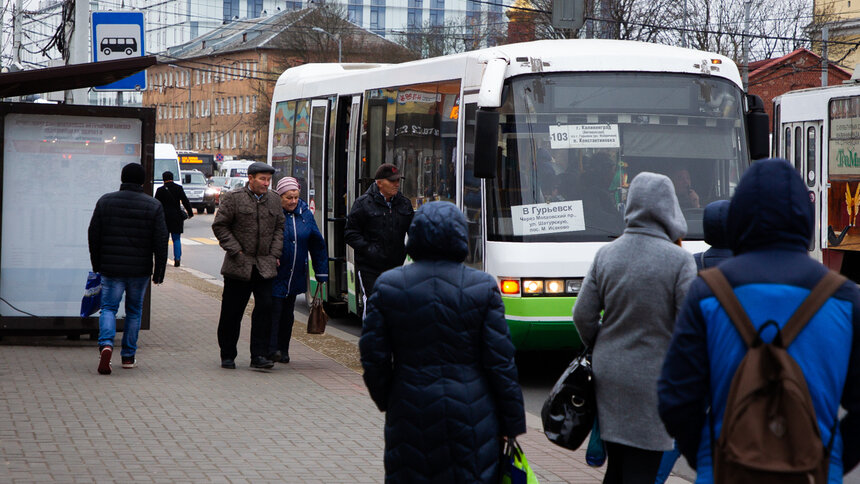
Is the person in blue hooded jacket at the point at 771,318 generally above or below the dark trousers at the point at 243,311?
above

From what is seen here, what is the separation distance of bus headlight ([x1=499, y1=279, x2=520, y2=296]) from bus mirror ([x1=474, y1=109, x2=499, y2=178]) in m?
0.90

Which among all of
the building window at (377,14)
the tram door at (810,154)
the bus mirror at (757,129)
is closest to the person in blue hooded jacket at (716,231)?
the bus mirror at (757,129)

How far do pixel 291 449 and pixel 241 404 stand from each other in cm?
162

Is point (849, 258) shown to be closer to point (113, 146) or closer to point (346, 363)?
point (346, 363)

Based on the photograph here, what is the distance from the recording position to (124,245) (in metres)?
10.0

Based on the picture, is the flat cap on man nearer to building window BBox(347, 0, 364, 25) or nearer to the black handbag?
the black handbag

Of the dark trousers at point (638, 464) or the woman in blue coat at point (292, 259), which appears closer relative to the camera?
the dark trousers at point (638, 464)

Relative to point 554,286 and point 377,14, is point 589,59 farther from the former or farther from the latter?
point 377,14

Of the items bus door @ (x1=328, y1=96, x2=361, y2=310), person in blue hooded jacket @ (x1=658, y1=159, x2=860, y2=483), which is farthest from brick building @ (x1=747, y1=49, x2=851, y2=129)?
person in blue hooded jacket @ (x1=658, y1=159, x2=860, y2=483)

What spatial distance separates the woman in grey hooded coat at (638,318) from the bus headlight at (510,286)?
187 inches

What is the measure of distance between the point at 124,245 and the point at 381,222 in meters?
2.14

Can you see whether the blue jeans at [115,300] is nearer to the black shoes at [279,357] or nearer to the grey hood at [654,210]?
the black shoes at [279,357]

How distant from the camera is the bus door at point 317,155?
14453 millimetres

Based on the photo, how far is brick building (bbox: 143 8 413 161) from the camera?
3290 inches
